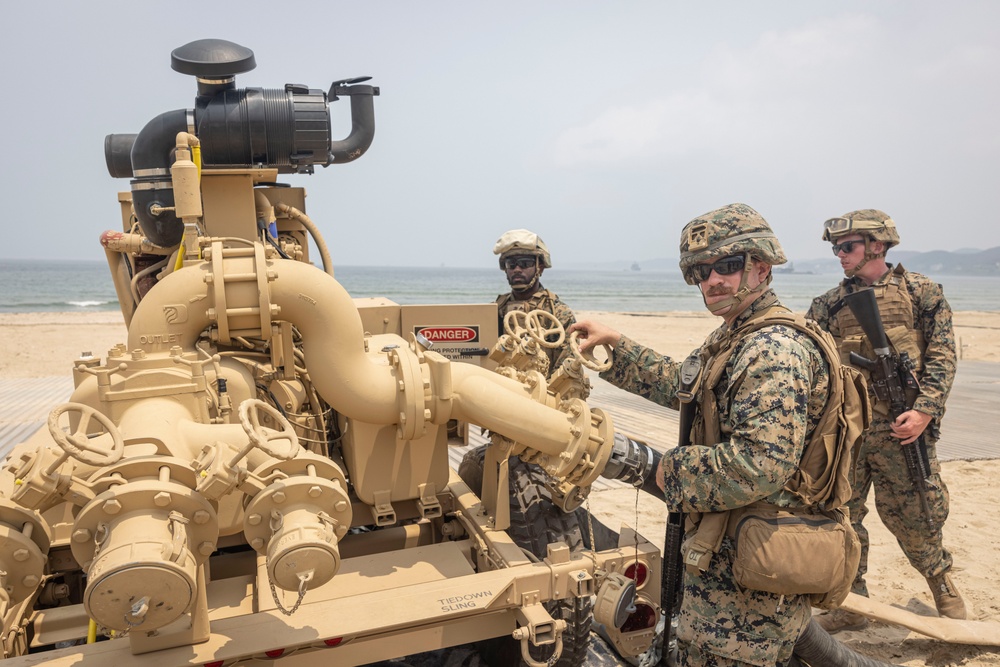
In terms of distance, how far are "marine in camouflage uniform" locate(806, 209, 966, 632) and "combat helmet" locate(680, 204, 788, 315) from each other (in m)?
2.19

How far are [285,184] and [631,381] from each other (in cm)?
268

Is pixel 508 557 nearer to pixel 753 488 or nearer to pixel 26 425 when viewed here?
pixel 753 488

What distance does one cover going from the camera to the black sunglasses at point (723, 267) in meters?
2.96

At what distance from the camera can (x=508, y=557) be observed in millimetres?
3168

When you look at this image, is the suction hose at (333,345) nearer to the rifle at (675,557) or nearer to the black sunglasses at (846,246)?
the rifle at (675,557)

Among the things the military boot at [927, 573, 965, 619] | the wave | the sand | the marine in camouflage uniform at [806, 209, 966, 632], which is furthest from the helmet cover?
the wave

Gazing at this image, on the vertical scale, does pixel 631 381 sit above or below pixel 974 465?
above

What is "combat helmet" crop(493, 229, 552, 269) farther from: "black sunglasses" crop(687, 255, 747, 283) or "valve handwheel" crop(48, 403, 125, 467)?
"valve handwheel" crop(48, 403, 125, 467)

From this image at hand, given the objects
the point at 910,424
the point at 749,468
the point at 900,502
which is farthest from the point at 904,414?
the point at 749,468

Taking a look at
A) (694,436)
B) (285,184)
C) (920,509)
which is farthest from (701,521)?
(285,184)

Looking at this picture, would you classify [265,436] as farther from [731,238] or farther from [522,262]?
[522,262]

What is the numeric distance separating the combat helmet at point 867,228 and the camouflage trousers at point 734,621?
2962 millimetres

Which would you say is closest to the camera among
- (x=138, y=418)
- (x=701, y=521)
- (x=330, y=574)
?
(x=330, y=574)

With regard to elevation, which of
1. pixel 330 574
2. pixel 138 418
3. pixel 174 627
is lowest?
pixel 174 627
